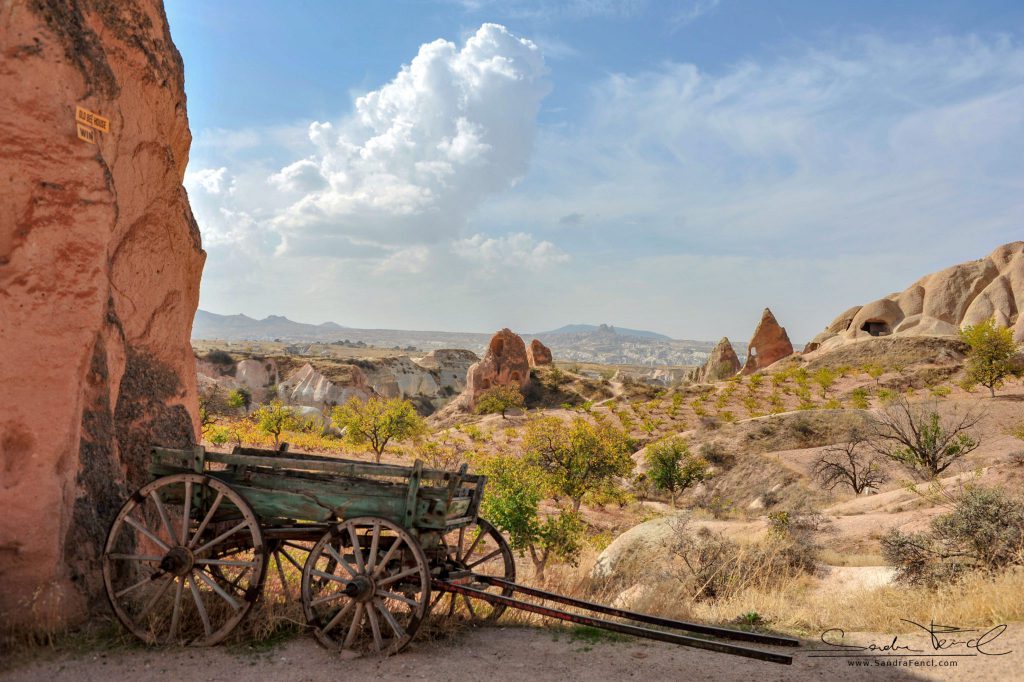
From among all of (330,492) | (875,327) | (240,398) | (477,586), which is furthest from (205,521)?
(875,327)

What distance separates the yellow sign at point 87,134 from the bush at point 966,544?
1002 cm

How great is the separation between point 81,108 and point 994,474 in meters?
15.9

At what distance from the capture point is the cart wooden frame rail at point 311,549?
4.96 m

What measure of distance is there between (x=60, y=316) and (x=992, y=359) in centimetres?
3822

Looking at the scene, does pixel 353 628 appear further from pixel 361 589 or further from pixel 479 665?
pixel 479 665

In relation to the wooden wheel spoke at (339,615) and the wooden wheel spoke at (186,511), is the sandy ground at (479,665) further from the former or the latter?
the wooden wheel spoke at (186,511)

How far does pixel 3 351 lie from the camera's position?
512 centimetres

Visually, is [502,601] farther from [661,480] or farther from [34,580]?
[661,480]

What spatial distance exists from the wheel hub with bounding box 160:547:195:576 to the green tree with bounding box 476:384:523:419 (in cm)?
4248

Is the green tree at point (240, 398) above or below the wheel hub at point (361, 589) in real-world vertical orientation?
below

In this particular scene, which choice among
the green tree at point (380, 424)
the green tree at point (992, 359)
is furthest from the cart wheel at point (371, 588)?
the green tree at point (992, 359)

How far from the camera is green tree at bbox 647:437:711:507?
77.4 feet

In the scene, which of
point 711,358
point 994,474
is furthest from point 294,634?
point 711,358

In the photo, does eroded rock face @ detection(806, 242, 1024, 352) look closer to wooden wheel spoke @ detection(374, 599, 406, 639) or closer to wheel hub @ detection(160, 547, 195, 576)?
wooden wheel spoke @ detection(374, 599, 406, 639)
